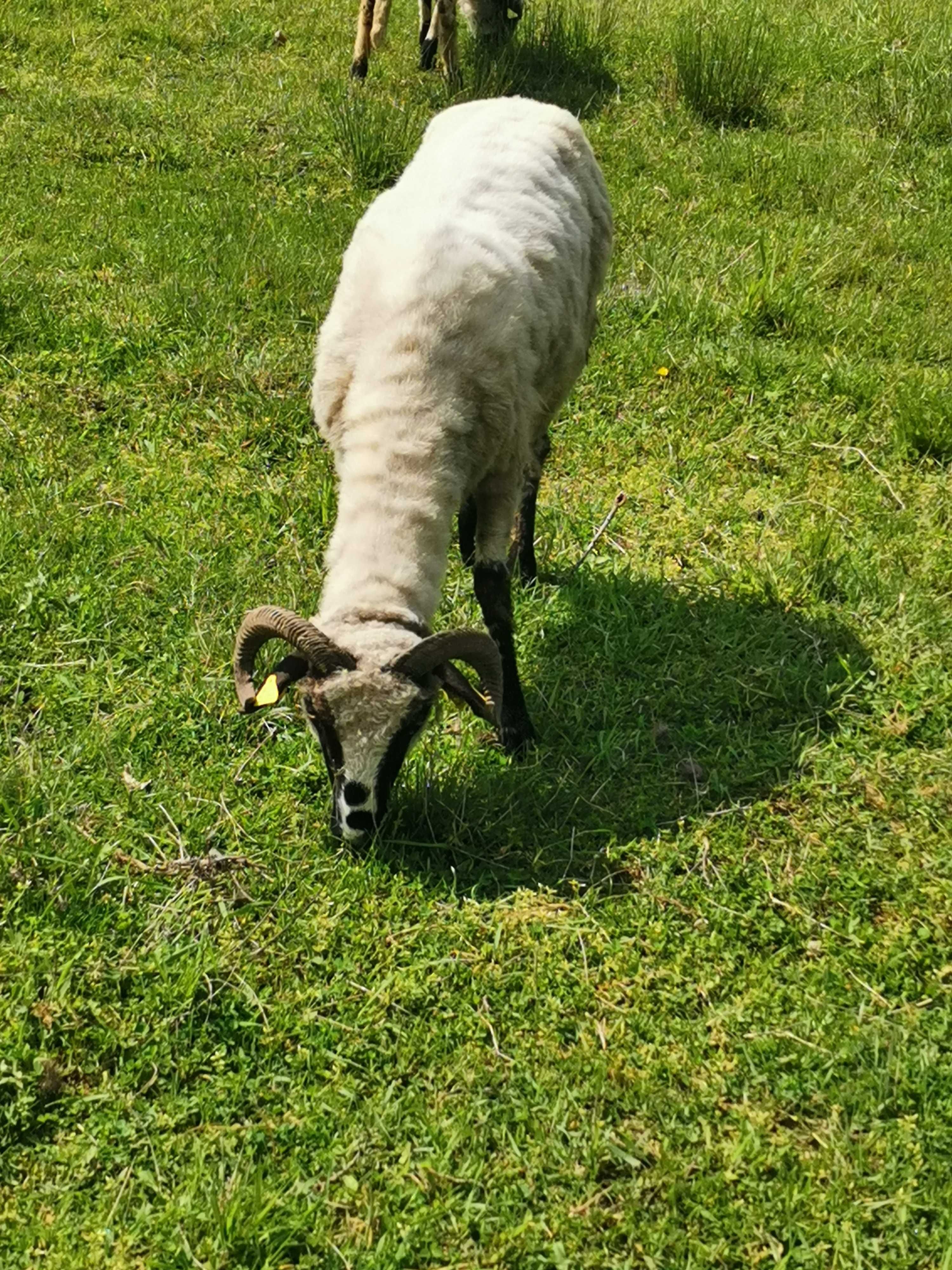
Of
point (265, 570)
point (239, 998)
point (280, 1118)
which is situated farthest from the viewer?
point (265, 570)

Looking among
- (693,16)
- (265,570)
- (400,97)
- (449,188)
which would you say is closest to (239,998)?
(265,570)

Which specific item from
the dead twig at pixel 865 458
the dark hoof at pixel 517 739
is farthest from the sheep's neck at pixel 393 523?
the dead twig at pixel 865 458

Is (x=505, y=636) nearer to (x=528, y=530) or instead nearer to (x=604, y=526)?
(x=528, y=530)

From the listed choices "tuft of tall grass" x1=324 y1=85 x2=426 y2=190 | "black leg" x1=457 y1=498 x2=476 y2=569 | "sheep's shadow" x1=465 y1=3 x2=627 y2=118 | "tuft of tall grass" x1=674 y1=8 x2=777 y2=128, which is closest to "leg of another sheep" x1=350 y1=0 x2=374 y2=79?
"sheep's shadow" x1=465 y1=3 x2=627 y2=118

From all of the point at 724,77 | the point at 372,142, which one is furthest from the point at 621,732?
the point at 724,77

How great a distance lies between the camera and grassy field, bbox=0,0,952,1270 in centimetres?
283

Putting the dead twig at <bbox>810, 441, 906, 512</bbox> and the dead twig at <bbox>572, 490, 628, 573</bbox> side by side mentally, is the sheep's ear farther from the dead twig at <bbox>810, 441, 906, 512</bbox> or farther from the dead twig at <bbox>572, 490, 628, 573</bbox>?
the dead twig at <bbox>810, 441, 906, 512</bbox>

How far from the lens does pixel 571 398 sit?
19.4 ft

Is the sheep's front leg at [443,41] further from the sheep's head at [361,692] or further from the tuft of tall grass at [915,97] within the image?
the sheep's head at [361,692]

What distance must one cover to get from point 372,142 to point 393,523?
4.62 metres

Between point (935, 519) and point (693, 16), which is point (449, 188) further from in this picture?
point (693, 16)

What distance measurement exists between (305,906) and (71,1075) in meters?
0.78

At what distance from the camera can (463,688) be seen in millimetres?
3373

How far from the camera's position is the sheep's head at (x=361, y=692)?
10.6ft
